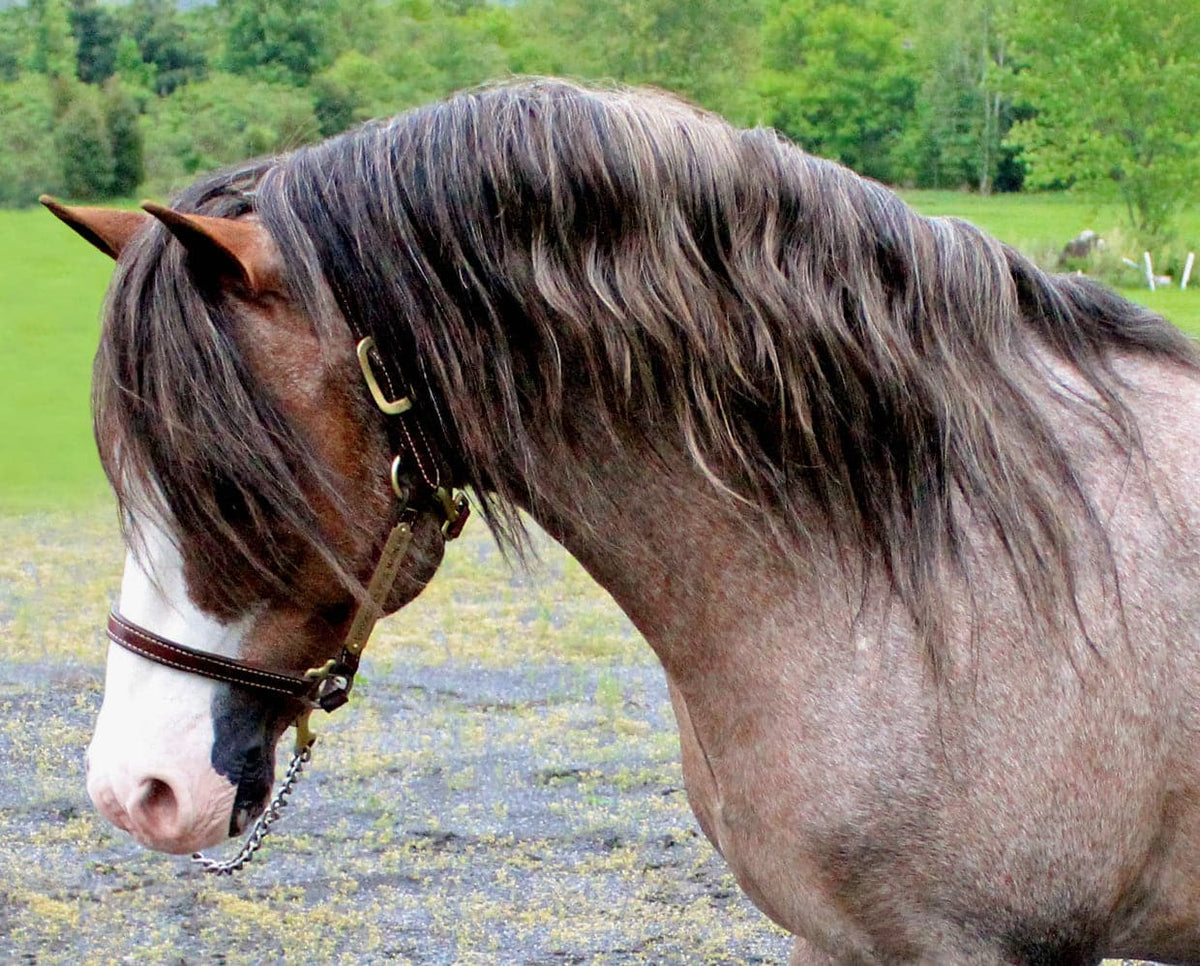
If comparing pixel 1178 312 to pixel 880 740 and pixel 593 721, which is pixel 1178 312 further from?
pixel 880 740

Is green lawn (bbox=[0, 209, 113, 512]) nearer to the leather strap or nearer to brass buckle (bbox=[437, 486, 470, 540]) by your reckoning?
the leather strap

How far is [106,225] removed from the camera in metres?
1.73

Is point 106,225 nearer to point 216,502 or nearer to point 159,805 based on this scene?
point 216,502

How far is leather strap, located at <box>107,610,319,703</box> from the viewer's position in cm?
161

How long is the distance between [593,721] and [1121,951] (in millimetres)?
3265

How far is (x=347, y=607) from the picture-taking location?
5.59ft

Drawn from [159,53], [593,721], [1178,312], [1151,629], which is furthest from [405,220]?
[159,53]

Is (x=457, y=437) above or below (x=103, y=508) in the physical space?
above

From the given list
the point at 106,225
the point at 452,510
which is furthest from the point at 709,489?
the point at 106,225

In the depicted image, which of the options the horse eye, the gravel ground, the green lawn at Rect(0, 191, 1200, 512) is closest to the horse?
the horse eye

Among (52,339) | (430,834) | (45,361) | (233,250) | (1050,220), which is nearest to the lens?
(233,250)

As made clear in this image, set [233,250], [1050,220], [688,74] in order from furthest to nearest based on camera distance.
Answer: [1050,220], [688,74], [233,250]

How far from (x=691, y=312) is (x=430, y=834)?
2.88m

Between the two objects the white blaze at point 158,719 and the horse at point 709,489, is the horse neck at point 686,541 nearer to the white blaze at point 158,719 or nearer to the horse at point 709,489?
the horse at point 709,489
